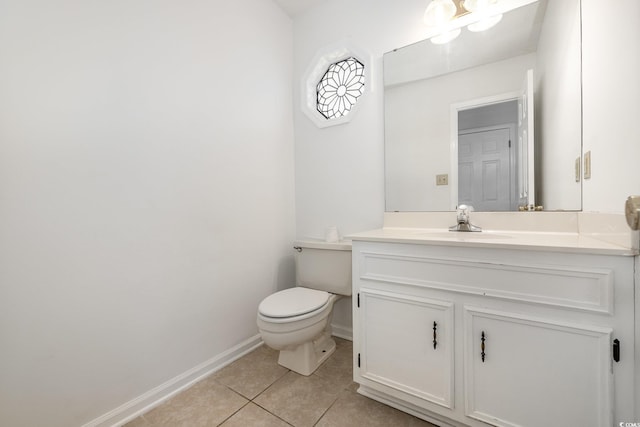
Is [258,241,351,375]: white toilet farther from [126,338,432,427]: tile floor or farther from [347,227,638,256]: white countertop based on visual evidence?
[347,227,638,256]: white countertop

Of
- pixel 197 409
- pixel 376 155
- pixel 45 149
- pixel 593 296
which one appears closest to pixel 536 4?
pixel 376 155

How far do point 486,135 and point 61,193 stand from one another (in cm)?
200

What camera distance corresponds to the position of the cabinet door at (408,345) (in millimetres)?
1056

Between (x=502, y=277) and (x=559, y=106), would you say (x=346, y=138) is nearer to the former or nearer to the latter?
(x=559, y=106)

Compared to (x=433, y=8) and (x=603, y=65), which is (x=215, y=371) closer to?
(x=603, y=65)

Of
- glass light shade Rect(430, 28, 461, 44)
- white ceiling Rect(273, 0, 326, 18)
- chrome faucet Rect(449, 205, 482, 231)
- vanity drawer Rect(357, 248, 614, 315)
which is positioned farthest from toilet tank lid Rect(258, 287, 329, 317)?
white ceiling Rect(273, 0, 326, 18)

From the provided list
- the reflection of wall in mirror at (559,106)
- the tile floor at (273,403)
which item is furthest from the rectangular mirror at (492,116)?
the tile floor at (273,403)

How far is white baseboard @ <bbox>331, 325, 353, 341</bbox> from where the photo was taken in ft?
6.23

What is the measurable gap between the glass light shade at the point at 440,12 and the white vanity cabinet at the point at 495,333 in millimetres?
1327

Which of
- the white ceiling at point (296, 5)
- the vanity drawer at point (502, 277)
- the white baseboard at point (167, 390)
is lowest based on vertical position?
the white baseboard at point (167, 390)

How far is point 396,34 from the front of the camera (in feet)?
5.46

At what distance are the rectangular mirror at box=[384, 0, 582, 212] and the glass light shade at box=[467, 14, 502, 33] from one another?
20 mm

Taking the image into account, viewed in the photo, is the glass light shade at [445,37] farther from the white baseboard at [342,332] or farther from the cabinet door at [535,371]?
the white baseboard at [342,332]

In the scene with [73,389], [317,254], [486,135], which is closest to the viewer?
[73,389]
